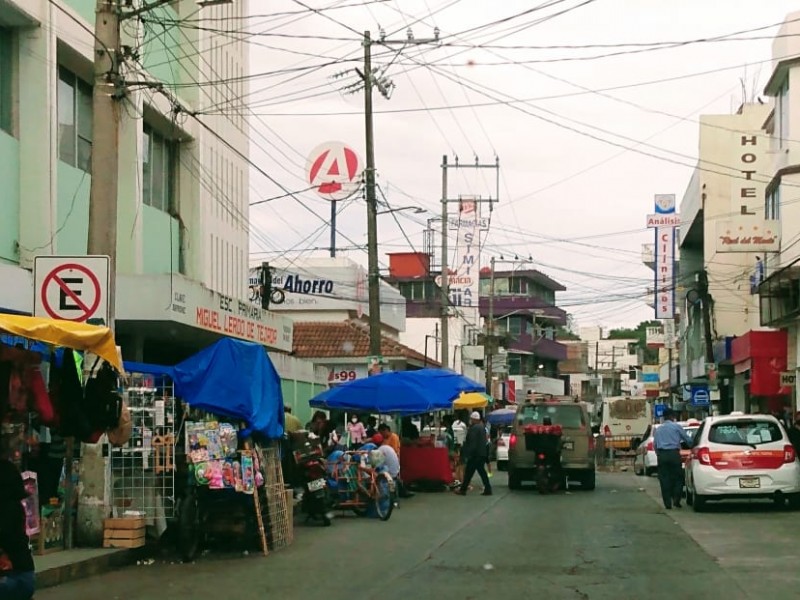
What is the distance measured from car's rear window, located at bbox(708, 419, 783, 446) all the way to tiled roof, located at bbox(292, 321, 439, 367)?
23834 millimetres

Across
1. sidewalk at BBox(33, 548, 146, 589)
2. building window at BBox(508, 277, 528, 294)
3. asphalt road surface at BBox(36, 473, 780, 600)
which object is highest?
building window at BBox(508, 277, 528, 294)

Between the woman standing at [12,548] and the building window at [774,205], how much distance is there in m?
31.4

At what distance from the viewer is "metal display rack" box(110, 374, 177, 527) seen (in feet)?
46.9

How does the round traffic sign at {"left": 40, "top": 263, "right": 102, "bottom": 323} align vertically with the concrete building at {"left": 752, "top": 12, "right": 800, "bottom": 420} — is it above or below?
below

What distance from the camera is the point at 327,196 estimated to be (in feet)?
145

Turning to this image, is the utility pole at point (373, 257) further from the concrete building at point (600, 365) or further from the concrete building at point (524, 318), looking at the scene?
the concrete building at point (600, 365)

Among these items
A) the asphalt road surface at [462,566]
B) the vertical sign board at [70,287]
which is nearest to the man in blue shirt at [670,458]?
the asphalt road surface at [462,566]

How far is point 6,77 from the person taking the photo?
61.7 feet

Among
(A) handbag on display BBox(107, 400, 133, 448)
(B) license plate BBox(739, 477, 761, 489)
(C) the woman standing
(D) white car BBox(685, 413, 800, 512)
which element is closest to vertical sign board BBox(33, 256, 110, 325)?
(A) handbag on display BBox(107, 400, 133, 448)

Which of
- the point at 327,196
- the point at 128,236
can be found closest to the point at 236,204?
the point at 128,236

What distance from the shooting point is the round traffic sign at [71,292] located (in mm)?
12914

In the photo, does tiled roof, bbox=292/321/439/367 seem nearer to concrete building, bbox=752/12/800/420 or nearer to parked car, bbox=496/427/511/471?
parked car, bbox=496/427/511/471

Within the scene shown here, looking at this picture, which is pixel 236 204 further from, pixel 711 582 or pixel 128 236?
pixel 711 582

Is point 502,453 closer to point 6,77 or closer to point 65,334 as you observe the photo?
point 6,77
